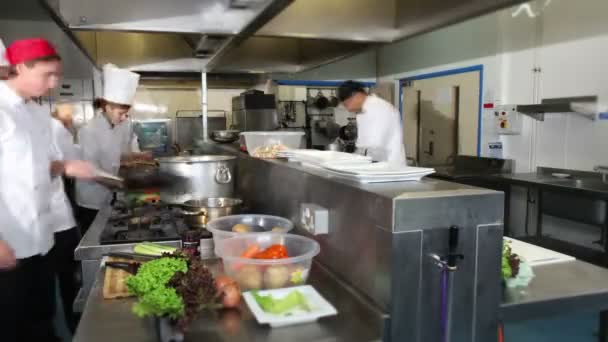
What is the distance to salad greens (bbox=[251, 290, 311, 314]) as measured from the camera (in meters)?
1.16

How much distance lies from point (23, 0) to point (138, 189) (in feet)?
11.1

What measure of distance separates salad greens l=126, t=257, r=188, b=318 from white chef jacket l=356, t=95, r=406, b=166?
2.42 metres

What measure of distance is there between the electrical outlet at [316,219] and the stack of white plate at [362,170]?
0.12 meters

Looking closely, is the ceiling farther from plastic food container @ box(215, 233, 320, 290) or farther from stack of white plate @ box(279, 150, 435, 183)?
plastic food container @ box(215, 233, 320, 290)

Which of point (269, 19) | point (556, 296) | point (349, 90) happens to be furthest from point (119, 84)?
point (556, 296)

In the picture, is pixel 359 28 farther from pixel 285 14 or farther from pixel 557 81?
pixel 557 81

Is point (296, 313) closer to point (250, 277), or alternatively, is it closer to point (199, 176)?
point (250, 277)

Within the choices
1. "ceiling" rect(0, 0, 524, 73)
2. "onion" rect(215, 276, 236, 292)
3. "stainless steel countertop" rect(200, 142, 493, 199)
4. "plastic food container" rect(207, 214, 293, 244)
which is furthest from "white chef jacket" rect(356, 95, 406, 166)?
"onion" rect(215, 276, 236, 292)

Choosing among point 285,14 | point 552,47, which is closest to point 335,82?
point 552,47

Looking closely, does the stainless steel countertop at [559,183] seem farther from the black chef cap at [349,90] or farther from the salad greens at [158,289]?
the salad greens at [158,289]

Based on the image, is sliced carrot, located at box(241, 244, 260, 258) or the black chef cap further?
the black chef cap

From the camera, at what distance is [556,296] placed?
1.30 meters

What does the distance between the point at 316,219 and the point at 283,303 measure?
1.11 feet

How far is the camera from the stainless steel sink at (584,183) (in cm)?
339
